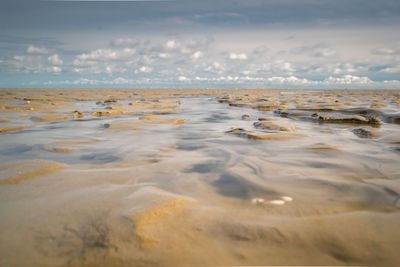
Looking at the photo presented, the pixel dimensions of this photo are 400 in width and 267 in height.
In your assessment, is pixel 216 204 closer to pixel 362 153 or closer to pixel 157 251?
pixel 157 251

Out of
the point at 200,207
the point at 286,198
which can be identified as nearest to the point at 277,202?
the point at 286,198

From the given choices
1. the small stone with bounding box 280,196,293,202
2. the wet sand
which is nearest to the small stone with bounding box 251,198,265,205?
the wet sand

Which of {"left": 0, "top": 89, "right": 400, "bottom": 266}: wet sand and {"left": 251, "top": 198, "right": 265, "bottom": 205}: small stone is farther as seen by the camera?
{"left": 251, "top": 198, "right": 265, "bottom": 205}: small stone

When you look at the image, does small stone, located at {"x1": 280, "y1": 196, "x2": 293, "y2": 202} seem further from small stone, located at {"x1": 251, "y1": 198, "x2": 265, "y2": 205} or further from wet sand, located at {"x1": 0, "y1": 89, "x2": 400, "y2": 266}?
small stone, located at {"x1": 251, "y1": 198, "x2": 265, "y2": 205}

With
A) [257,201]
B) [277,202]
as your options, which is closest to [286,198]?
[277,202]

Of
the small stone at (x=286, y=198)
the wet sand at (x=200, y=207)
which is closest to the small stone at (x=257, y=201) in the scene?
the wet sand at (x=200, y=207)

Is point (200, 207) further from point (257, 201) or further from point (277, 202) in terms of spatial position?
point (277, 202)

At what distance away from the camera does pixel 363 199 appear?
1448mm

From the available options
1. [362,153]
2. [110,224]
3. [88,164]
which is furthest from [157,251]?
[362,153]

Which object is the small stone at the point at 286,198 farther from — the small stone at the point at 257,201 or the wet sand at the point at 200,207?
the small stone at the point at 257,201

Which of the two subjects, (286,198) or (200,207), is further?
(286,198)

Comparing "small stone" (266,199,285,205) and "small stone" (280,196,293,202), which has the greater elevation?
"small stone" (280,196,293,202)

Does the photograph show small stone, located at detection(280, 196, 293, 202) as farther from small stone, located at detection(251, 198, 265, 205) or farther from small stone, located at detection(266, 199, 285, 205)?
small stone, located at detection(251, 198, 265, 205)

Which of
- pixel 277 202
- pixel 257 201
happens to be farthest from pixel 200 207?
pixel 277 202
